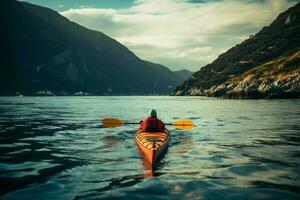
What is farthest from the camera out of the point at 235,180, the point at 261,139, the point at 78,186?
the point at 261,139

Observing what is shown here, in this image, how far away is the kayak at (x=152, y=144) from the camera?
53.3 feet

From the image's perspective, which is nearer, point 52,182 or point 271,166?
point 52,182

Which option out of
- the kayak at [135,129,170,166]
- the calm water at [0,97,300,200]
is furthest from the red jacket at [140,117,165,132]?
the calm water at [0,97,300,200]

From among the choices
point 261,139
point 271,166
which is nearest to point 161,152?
point 271,166

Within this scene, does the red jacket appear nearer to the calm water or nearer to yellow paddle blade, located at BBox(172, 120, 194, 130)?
the calm water

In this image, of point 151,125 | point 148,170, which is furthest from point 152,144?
Result: point 151,125

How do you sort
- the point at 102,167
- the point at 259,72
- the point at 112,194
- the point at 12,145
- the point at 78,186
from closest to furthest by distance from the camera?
the point at 112,194
the point at 78,186
the point at 102,167
the point at 12,145
the point at 259,72

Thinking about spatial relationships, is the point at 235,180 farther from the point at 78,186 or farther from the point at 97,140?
the point at 97,140

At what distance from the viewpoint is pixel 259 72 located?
165 metres

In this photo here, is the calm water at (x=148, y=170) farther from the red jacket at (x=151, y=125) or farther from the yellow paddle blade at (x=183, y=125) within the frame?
the yellow paddle blade at (x=183, y=125)

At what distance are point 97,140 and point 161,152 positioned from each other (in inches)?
307

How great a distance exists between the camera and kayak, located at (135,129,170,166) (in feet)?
53.3

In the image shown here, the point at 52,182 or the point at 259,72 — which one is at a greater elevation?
the point at 259,72

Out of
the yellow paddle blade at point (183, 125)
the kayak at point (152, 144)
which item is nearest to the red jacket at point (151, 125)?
the kayak at point (152, 144)
